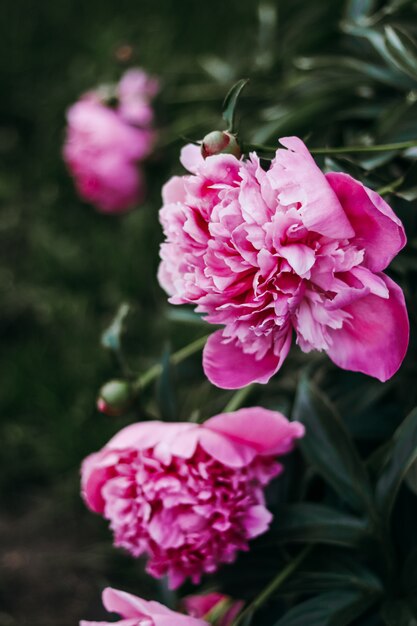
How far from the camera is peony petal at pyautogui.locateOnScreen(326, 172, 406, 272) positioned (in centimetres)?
52

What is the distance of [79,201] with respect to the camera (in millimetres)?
1829

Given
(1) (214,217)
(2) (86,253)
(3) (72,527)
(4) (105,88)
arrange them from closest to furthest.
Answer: (1) (214,217) → (4) (105,88) → (3) (72,527) → (2) (86,253)

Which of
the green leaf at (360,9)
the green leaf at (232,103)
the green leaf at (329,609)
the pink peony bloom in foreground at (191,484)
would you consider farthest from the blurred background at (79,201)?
the green leaf at (329,609)

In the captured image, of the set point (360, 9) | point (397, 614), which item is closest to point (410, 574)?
point (397, 614)

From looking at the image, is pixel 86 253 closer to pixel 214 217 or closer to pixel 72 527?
pixel 72 527

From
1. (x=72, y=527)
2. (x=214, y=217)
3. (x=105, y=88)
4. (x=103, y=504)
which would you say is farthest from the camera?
(x=72, y=527)

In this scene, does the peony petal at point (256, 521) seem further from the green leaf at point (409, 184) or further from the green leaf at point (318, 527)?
the green leaf at point (409, 184)

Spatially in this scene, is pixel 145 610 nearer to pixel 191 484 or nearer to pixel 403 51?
pixel 191 484

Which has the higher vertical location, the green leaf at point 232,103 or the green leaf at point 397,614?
the green leaf at point 232,103

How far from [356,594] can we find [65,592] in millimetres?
712

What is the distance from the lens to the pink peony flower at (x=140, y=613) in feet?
1.92

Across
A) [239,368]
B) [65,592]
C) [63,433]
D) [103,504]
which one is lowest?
[65,592]

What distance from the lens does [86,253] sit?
5.60 ft

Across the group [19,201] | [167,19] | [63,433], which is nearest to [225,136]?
[63,433]
